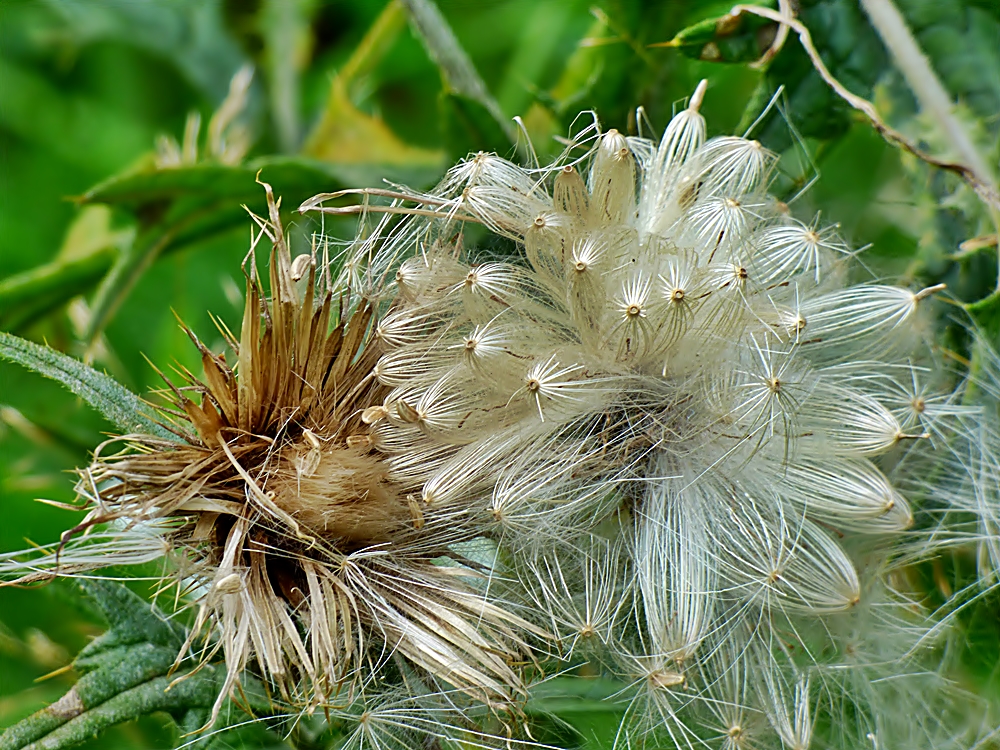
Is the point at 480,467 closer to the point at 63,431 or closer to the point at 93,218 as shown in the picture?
the point at 63,431

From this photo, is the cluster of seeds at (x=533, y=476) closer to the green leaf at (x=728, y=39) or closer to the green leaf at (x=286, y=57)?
the green leaf at (x=728, y=39)

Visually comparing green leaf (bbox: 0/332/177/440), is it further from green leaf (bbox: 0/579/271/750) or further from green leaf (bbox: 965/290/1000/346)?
green leaf (bbox: 965/290/1000/346)

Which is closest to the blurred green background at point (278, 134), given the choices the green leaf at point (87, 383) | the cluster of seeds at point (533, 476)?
the cluster of seeds at point (533, 476)

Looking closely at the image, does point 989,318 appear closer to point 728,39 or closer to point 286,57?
point 728,39

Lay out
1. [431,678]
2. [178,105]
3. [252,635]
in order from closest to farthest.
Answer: [252,635] < [431,678] < [178,105]

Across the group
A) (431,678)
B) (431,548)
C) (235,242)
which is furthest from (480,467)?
(235,242)

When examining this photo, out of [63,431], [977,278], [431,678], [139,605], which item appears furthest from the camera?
[63,431]

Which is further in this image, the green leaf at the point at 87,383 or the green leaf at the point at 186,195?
the green leaf at the point at 186,195
